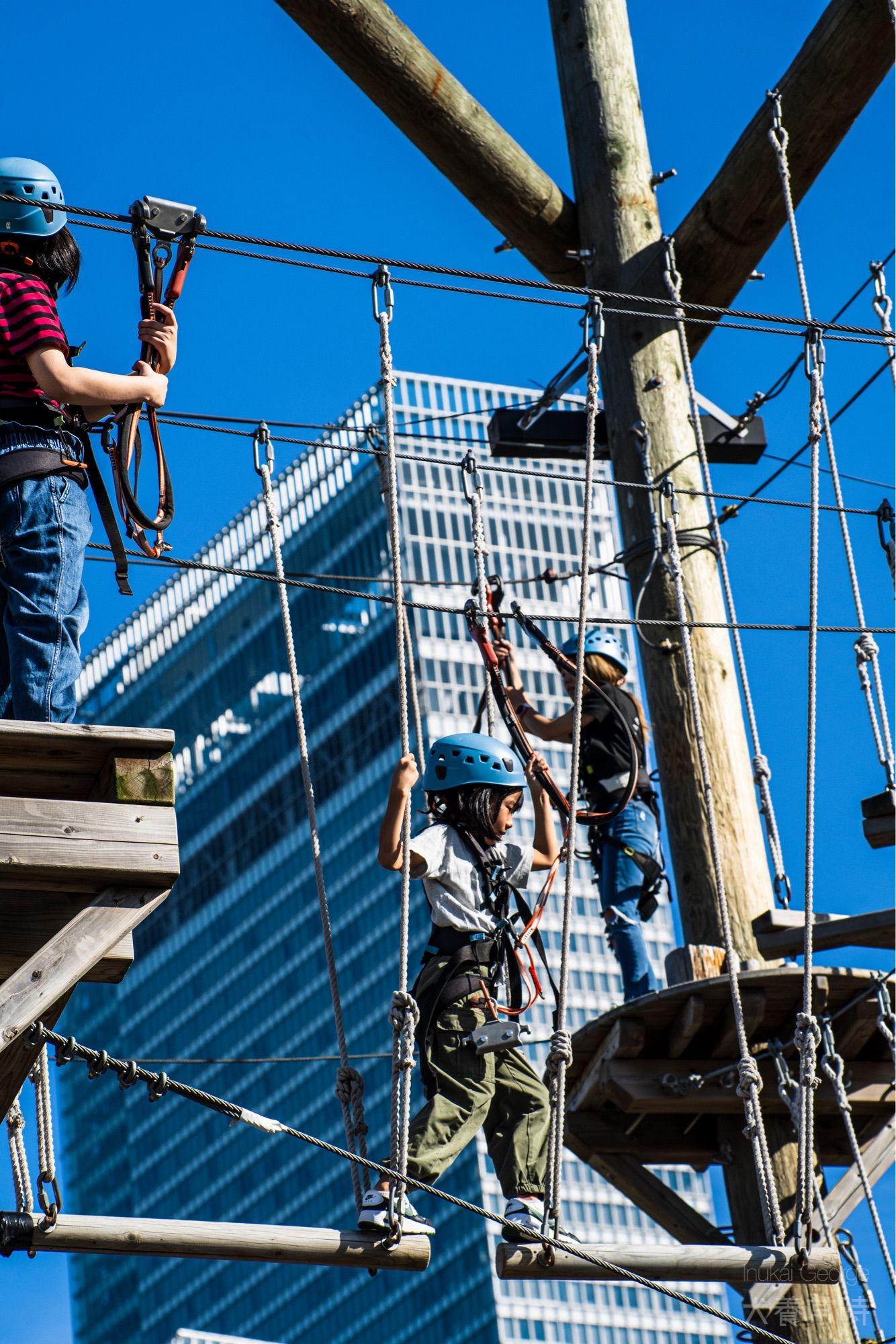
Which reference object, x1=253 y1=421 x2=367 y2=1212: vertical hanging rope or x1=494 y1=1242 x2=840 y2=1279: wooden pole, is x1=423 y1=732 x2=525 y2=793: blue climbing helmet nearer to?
x1=253 y1=421 x2=367 y2=1212: vertical hanging rope

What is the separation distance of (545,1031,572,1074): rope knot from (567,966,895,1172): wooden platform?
67.6 inches

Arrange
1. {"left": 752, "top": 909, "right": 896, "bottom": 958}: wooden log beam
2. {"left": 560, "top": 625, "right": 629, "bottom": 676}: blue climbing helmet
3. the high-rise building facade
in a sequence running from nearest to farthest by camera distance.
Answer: {"left": 752, "top": 909, "right": 896, "bottom": 958}: wooden log beam < {"left": 560, "top": 625, "right": 629, "bottom": 676}: blue climbing helmet < the high-rise building facade

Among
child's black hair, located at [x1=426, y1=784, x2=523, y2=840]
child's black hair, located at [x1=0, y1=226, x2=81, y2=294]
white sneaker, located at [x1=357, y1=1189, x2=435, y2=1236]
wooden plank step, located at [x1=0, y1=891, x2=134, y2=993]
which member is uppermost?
child's black hair, located at [x1=0, y1=226, x2=81, y2=294]

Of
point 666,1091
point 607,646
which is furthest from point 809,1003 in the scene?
point 607,646

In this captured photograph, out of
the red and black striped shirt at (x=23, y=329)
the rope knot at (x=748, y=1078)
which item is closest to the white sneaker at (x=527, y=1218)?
the rope knot at (x=748, y=1078)

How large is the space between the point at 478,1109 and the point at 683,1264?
0.68 m

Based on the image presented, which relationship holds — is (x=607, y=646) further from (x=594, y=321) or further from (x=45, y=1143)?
(x=45, y=1143)

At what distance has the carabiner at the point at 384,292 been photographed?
597cm

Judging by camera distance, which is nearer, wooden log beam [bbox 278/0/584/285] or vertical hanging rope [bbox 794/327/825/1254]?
vertical hanging rope [bbox 794/327/825/1254]

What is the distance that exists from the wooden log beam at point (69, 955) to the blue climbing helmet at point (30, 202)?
64.4 inches

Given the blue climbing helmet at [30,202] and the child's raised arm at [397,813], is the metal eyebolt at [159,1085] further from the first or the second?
the blue climbing helmet at [30,202]

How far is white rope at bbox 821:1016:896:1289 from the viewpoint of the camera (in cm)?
666

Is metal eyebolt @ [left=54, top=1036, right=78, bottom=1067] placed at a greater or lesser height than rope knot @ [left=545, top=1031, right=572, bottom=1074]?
lesser

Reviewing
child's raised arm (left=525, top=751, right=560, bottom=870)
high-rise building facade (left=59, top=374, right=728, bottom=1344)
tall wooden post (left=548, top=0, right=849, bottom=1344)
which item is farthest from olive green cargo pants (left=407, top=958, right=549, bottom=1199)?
high-rise building facade (left=59, top=374, right=728, bottom=1344)
